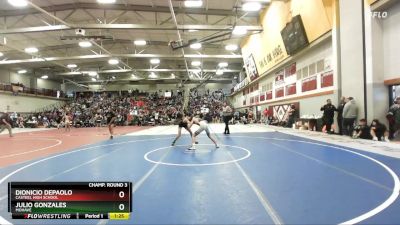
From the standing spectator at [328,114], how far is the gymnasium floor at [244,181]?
455 cm

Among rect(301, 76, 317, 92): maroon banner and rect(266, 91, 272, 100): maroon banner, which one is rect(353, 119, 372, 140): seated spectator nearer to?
rect(301, 76, 317, 92): maroon banner

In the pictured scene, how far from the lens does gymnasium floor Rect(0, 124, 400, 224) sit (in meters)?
3.50

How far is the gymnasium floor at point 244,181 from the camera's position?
3498mm

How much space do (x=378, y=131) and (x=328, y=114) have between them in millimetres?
3015

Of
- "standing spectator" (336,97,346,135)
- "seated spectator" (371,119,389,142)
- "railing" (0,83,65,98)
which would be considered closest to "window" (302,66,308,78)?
"standing spectator" (336,97,346,135)

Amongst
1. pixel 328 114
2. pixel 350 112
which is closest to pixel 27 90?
pixel 328 114

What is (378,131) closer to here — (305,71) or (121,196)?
(305,71)

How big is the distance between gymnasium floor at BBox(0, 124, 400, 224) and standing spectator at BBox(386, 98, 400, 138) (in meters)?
2.16

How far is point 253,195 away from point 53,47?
2752 cm

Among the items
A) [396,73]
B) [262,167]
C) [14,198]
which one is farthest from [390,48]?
[14,198]

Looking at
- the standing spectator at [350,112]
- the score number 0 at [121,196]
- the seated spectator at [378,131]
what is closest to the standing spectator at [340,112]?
the standing spectator at [350,112]
